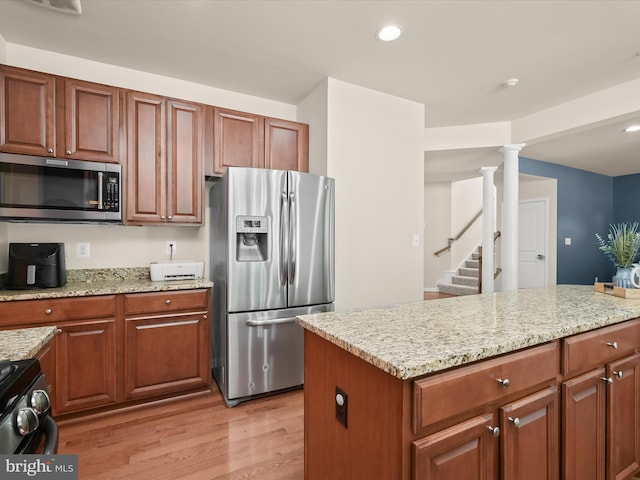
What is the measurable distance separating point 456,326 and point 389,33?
203 centimetres

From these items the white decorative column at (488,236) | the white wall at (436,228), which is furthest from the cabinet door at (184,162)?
the white wall at (436,228)

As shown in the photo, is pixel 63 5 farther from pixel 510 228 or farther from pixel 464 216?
pixel 464 216

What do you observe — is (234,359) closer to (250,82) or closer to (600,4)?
(250,82)

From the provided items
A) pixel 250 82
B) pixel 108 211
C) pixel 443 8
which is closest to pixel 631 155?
pixel 443 8

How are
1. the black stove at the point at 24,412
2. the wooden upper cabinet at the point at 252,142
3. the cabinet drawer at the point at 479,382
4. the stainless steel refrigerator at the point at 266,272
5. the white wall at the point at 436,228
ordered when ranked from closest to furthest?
the black stove at the point at 24,412, the cabinet drawer at the point at 479,382, the stainless steel refrigerator at the point at 266,272, the wooden upper cabinet at the point at 252,142, the white wall at the point at 436,228

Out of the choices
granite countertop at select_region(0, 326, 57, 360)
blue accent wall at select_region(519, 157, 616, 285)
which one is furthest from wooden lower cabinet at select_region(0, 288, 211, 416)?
blue accent wall at select_region(519, 157, 616, 285)

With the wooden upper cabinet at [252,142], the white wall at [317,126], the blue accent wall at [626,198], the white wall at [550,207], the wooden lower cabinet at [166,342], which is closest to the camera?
the wooden lower cabinet at [166,342]

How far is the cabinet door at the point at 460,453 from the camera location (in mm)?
878

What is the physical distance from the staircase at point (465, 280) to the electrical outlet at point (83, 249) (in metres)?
6.30

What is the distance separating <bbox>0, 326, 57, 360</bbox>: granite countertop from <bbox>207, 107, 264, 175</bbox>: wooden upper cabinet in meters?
1.80

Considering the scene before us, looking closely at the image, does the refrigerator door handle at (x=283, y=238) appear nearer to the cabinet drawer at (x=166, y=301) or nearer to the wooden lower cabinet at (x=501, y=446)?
the cabinet drawer at (x=166, y=301)

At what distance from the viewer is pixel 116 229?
8.98 feet

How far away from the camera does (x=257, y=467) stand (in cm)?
175

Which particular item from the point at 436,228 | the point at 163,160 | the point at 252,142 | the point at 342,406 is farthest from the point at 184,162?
the point at 436,228
